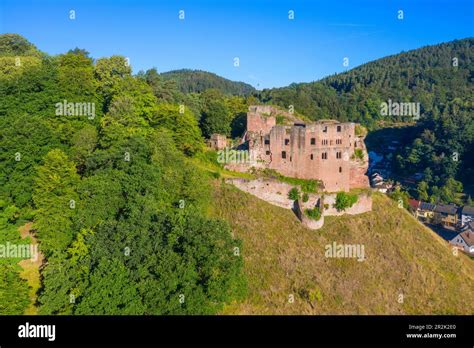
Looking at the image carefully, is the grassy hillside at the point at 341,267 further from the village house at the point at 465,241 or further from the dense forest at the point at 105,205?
the village house at the point at 465,241

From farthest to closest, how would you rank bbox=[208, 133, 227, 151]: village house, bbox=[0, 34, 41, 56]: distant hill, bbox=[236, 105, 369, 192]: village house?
bbox=[0, 34, 41, 56]: distant hill
bbox=[208, 133, 227, 151]: village house
bbox=[236, 105, 369, 192]: village house

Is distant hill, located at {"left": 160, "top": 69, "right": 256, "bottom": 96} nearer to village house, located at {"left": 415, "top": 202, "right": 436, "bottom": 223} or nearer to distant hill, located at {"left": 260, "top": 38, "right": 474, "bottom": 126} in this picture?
distant hill, located at {"left": 260, "top": 38, "right": 474, "bottom": 126}

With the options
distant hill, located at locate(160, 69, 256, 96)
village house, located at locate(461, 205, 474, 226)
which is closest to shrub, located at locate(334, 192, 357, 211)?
village house, located at locate(461, 205, 474, 226)

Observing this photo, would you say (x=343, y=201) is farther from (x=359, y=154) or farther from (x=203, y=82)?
(x=203, y=82)

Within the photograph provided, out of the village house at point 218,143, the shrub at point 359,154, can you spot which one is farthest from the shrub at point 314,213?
the village house at point 218,143

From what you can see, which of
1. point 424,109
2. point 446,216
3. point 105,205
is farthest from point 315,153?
point 424,109

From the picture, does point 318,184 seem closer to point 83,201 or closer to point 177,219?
point 177,219
